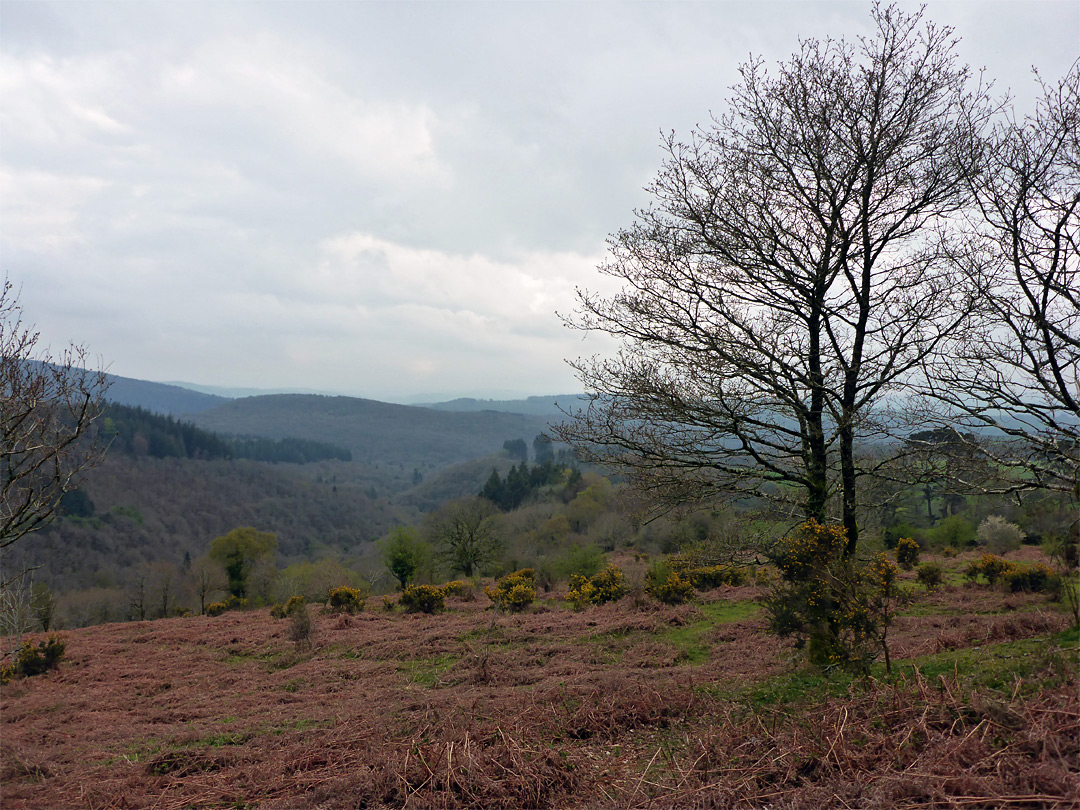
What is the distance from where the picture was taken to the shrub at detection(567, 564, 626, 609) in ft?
60.4

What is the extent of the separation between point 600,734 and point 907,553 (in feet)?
71.2

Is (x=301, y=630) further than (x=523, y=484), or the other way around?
(x=523, y=484)

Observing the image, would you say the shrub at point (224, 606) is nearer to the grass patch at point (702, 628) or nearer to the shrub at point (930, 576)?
the grass patch at point (702, 628)

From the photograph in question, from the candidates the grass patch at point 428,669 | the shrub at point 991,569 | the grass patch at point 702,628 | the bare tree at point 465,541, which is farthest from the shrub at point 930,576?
the bare tree at point 465,541

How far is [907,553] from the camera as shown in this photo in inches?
854

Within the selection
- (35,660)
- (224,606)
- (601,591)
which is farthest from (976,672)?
(224,606)

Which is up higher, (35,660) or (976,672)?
(976,672)

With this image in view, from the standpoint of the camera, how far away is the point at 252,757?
18.7 ft

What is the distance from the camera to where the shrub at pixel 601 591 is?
1841 cm

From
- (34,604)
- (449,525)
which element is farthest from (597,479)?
(34,604)

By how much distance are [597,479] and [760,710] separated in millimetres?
70581

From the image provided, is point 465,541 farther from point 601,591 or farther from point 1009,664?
point 1009,664

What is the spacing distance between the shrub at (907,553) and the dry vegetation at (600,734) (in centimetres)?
Result: 1117

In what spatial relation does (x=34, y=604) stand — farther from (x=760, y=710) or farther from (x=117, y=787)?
(x=760, y=710)
